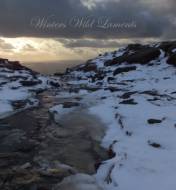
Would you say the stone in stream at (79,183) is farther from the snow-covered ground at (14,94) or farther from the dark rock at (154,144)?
the snow-covered ground at (14,94)

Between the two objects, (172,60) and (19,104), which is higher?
(172,60)

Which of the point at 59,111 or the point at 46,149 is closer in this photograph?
the point at 46,149

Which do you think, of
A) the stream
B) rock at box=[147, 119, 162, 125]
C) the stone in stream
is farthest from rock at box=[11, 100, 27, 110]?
the stone in stream

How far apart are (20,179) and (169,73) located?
40936 mm

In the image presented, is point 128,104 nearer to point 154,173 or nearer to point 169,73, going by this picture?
point 154,173

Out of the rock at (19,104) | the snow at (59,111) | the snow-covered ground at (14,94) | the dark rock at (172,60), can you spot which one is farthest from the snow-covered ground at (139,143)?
the dark rock at (172,60)

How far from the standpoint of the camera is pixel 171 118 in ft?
76.0

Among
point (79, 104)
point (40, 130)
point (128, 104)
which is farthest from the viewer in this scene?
point (79, 104)

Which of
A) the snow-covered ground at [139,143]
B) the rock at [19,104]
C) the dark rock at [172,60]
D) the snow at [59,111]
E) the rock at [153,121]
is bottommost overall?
the rock at [19,104]

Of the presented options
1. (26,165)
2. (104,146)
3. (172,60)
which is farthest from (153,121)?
(172,60)

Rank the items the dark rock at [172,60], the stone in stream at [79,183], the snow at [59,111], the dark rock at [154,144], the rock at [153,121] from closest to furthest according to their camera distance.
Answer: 1. the stone in stream at [79,183]
2. the dark rock at [154,144]
3. the rock at [153,121]
4. the snow at [59,111]
5. the dark rock at [172,60]

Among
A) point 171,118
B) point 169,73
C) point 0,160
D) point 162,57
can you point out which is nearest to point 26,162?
point 0,160

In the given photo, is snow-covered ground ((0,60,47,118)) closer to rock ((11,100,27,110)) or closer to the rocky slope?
rock ((11,100,27,110))

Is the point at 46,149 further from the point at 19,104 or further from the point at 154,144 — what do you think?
the point at 19,104
